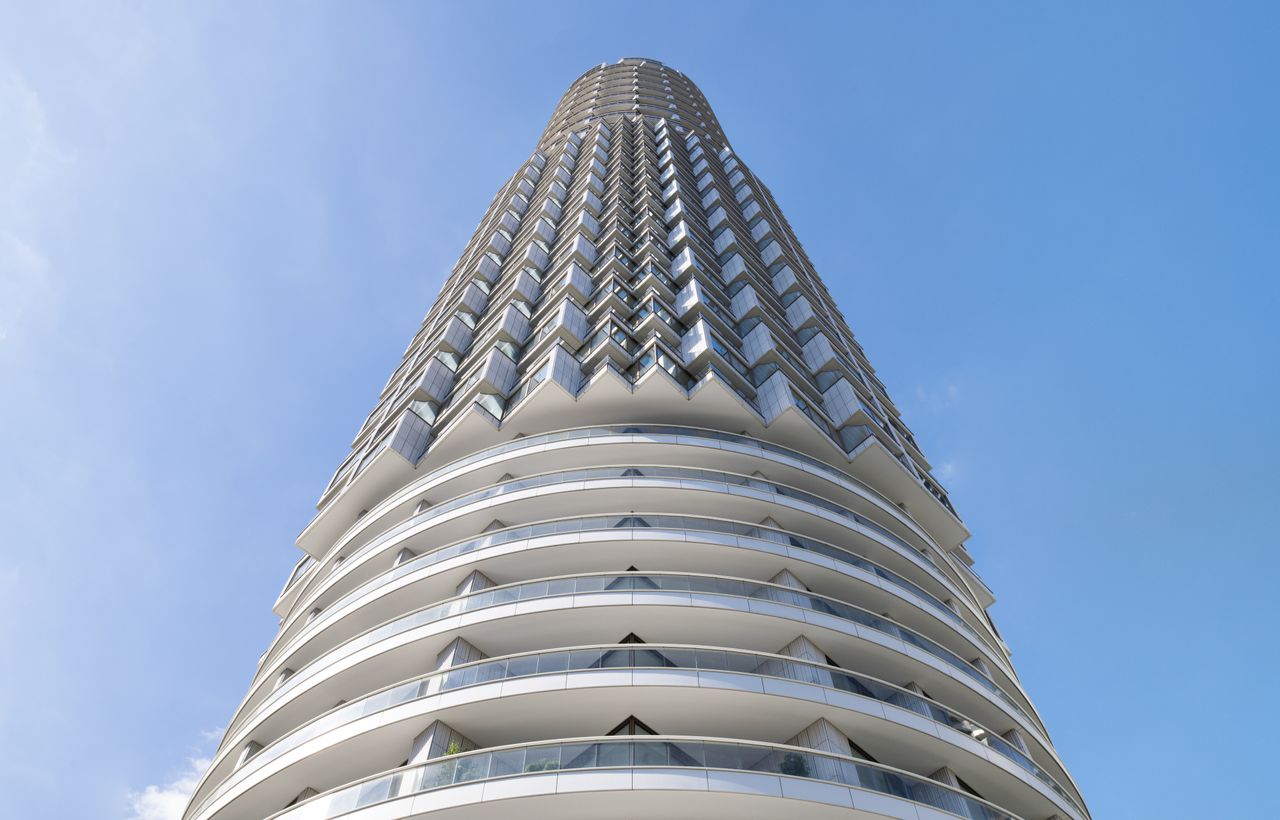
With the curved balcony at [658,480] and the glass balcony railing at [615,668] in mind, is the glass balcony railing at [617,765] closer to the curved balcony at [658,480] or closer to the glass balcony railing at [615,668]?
the glass balcony railing at [615,668]

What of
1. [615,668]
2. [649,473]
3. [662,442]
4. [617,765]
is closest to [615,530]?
[649,473]

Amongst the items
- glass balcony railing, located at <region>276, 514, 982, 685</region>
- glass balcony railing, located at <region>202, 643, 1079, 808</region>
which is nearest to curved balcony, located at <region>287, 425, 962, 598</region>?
glass balcony railing, located at <region>276, 514, 982, 685</region>

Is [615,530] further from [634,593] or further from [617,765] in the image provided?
[617,765]

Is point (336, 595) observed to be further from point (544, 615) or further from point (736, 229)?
point (736, 229)

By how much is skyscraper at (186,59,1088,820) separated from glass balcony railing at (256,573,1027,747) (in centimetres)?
10

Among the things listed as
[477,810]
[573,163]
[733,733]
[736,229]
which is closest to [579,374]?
[733,733]

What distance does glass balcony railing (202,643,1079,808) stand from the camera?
70.7ft

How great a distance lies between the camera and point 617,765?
18344 mm

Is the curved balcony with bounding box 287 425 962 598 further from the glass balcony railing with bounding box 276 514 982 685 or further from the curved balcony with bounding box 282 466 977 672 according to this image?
the glass balcony railing with bounding box 276 514 982 685

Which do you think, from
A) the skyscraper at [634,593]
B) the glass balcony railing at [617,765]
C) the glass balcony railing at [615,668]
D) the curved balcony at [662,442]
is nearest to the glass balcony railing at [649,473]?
the curved balcony at [662,442]

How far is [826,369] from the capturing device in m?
41.4

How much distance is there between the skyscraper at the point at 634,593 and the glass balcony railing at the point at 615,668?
0.09m

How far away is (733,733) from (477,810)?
288 inches

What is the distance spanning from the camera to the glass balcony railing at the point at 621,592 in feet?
79.5
